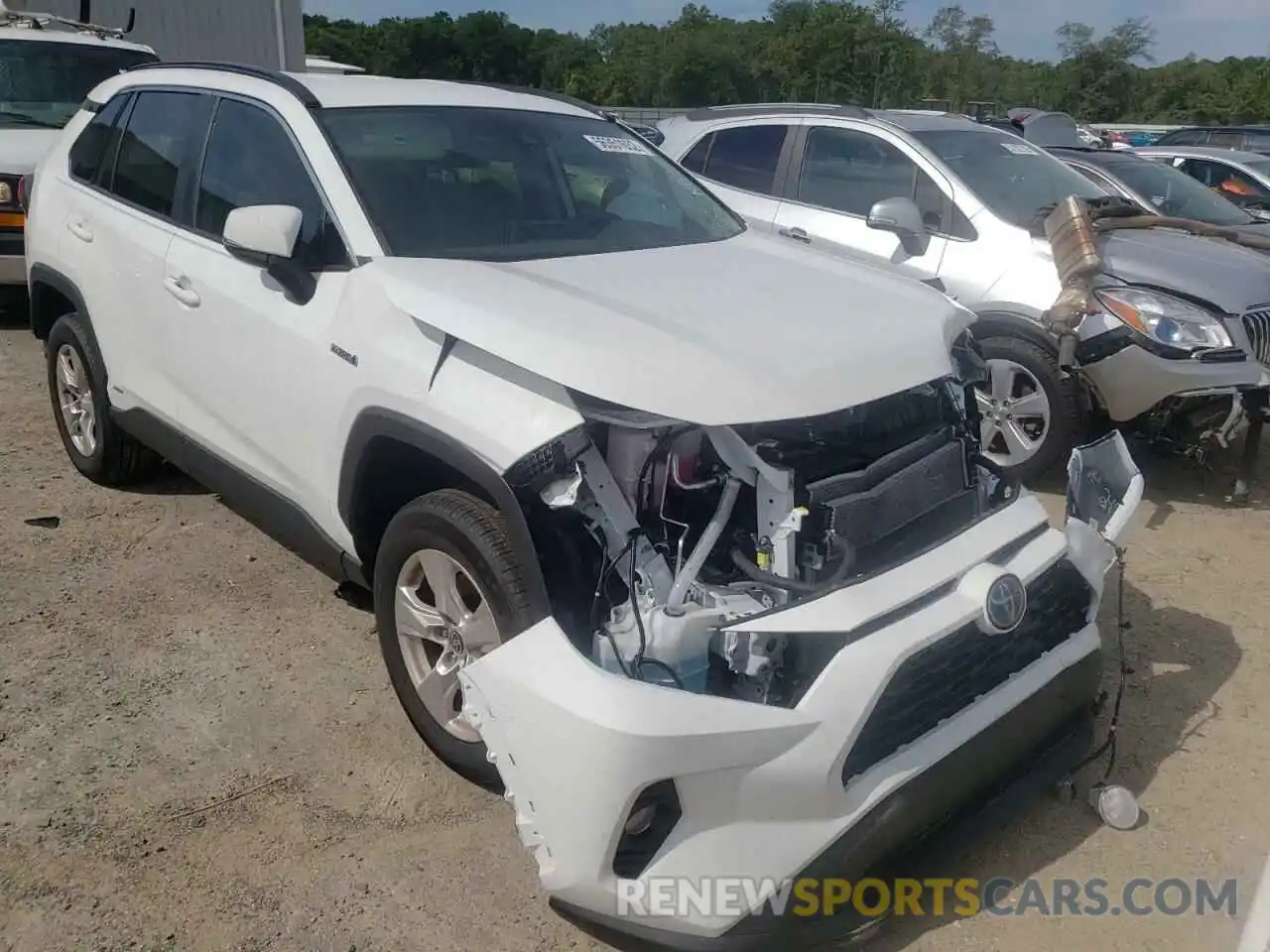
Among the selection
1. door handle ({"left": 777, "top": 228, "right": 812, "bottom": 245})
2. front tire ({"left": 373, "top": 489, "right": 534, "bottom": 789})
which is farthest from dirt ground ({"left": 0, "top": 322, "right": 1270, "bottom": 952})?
door handle ({"left": 777, "top": 228, "right": 812, "bottom": 245})

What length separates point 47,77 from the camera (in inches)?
346

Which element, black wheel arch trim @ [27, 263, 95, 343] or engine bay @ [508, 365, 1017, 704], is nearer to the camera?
engine bay @ [508, 365, 1017, 704]

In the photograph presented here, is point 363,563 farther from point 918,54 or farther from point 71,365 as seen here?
point 918,54

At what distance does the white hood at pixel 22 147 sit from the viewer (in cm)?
758

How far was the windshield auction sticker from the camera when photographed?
4.18m

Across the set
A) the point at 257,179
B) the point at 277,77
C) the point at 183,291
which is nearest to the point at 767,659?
the point at 257,179

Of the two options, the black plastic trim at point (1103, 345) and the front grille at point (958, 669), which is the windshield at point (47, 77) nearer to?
the black plastic trim at point (1103, 345)

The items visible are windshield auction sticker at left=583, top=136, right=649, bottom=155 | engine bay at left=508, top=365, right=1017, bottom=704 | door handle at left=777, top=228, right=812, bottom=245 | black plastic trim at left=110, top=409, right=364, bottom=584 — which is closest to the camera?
engine bay at left=508, top=365, right=1017, bottom=704

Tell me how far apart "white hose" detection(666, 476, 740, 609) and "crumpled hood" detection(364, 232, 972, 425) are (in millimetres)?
246

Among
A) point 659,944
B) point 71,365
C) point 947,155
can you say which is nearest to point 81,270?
point 71,365

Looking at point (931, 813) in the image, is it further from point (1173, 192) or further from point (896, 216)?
point (1173, 192)

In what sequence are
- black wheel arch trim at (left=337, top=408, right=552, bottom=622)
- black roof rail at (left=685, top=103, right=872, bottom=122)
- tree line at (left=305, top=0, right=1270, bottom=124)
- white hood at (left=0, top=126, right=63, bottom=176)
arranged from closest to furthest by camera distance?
black wheel arch trim at (left=337, top=408, right=552, bottom=622) → black roof rail at (left=685, top=103, right=872, bottom=122) → white hood at (left=0, top=126, right=63, bottom=176) → tree line at (left=305, top=0, right=1270, bottom=124)

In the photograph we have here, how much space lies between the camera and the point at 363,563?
3.36 meters

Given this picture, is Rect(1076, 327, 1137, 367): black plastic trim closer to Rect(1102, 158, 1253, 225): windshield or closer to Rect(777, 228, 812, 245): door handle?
Rect(777, 228, 812, 245): door handle
